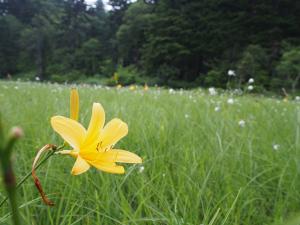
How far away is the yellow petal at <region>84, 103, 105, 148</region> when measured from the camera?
388mm

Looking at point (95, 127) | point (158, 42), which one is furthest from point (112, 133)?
point (158, 42)

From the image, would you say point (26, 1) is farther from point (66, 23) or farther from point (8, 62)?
point (8, 62)

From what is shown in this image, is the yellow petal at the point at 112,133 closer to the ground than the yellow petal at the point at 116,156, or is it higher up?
higher up

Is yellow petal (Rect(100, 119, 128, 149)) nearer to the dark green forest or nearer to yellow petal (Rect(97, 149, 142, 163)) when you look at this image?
yellow petal (Rect(97, 149, 142, 163))

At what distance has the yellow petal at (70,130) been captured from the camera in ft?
1.13

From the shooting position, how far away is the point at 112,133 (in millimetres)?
421

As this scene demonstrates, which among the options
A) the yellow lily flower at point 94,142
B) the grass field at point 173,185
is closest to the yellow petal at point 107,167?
the yellow lily flower at point 94,142

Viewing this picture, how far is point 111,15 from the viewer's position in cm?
3488

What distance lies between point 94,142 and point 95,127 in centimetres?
2

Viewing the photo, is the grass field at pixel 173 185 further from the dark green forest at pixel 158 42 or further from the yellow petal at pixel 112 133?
the dark green forest at pixel 158 42

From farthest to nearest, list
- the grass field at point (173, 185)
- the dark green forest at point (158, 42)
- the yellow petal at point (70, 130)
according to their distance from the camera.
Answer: the dark green forest at point (158, 42), the grass field at point (173, 185), the yellow petal at point (70, 130)

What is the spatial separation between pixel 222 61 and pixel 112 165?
23560mm

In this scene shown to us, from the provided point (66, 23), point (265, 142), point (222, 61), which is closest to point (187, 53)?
point (222, 61)

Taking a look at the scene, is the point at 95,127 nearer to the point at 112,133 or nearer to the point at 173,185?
the point at 112,133
